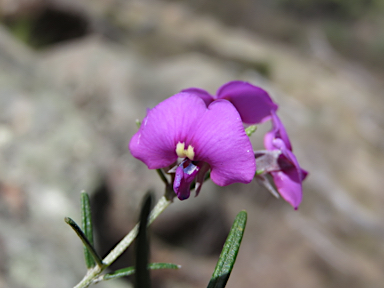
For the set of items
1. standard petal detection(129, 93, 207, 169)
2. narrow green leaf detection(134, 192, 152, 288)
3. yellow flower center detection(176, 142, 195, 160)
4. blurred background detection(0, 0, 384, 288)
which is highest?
standard petal detection(129, 93, 207, 169)

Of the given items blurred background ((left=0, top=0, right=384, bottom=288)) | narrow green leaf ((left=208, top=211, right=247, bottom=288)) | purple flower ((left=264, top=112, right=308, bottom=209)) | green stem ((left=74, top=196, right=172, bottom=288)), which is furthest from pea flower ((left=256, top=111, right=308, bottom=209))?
blurred background ((left=0, top=0, right=384, bottom=288))

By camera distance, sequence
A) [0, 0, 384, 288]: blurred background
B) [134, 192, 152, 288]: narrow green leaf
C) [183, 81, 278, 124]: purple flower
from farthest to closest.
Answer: [0, 0, 384, 288]: blurred background
[183, 81, 278, 124]: purple flower
[134, 192, 152, 288]: narrow green leaf

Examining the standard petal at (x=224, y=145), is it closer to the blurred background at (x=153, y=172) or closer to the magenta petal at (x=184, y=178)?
the magenta petal at (x=184, y=178)

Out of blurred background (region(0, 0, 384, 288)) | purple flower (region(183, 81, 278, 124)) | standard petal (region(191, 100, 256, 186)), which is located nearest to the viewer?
standard petal (region(191, 100, 256, 186))

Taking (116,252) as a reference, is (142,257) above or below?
above

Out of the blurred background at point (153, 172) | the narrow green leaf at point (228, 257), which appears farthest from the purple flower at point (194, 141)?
the blurred background at point (153, 172)

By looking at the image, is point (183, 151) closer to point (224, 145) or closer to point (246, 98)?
point (224, 145)

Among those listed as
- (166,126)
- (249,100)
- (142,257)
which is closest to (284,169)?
(249,100)

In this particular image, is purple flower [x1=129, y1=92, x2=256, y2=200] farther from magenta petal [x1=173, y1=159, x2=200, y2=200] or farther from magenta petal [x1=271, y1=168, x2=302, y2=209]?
magenta petal [x1=271, y1=168, x2=302, y2=209]
